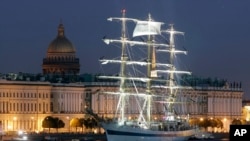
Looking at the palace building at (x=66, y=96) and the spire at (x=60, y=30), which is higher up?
the spire at (x=60, y=30)

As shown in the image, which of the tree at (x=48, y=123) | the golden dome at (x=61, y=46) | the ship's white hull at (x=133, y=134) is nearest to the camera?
the ship's white hull at (x=133, y=134)

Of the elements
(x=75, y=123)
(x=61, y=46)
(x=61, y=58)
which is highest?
(x=61, y=46)

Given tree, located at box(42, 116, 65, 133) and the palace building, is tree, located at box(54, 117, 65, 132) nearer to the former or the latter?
tree, located at box(42, 116, 65, 133)

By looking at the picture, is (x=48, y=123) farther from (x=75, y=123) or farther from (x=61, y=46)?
(x=61, y=46)

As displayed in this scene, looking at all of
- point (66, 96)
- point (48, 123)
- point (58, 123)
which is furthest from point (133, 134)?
point (66, 96)

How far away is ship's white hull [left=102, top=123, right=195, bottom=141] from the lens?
62844mm

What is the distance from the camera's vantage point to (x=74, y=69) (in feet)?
530

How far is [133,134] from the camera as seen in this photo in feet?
211

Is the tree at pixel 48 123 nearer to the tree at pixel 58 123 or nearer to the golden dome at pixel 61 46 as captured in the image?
the tree at pixel 58 123

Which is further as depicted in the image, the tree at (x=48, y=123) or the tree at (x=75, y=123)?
the tree at (x=75, y=123)

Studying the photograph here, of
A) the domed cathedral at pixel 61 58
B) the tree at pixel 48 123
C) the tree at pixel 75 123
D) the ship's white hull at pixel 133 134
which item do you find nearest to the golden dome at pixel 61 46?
the domed cathedral at pixel 61 58

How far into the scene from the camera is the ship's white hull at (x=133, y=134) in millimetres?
62844

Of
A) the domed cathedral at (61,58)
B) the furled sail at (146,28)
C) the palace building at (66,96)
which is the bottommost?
the palace building at (66,96)

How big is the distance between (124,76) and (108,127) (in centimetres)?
706
